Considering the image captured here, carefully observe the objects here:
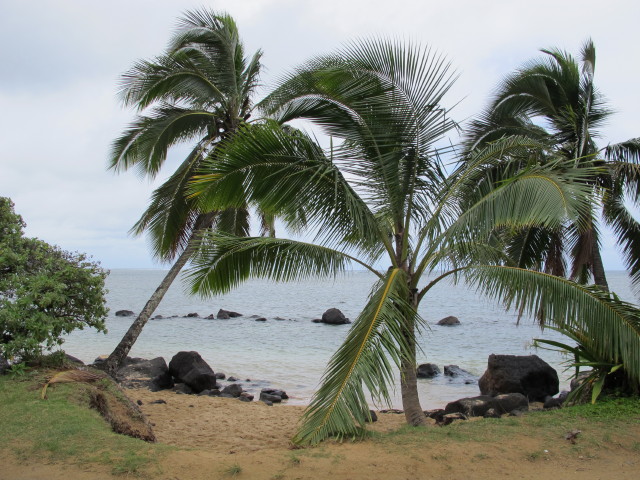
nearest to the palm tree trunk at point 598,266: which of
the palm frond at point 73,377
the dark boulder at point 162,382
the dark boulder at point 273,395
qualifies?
the dark boulder at point 273,395

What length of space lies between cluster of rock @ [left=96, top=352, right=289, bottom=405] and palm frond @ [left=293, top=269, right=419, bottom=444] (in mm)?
7383

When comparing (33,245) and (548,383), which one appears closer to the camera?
(33,245)

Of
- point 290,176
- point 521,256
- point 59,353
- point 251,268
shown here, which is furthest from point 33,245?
point 521,256

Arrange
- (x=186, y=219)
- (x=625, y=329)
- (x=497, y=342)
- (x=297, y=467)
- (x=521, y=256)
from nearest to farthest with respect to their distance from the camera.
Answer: (x=297, y=467) < (x=625, y=329) < (x=521, y=256) < (x=186, y=219) < (x=497, y=342)

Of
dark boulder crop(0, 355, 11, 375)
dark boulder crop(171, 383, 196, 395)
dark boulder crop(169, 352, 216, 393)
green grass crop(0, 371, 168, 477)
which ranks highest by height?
dark boulder crop(0, 355, 11, 375)

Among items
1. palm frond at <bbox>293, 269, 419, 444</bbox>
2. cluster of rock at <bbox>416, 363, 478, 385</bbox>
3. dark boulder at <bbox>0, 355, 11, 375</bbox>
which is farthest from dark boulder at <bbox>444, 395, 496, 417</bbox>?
dark boulder at <bbox>0, 355, 11, 375</bbox>

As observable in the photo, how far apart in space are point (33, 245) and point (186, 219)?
466 cm

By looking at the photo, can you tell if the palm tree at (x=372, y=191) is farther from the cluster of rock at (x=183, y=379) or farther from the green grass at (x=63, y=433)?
the cluster of rock at (x=183, y=379)

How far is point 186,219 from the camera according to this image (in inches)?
524

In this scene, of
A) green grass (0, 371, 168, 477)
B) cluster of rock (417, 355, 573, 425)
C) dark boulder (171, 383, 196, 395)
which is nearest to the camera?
green grass (0, 371, 168, 477)

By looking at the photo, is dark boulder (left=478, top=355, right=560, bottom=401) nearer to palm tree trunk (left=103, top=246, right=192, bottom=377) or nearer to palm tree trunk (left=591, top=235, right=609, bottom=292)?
palm tree trunk (left=591, top=235, right=609, bottom=292)

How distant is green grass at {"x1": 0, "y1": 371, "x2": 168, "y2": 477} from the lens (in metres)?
5.34

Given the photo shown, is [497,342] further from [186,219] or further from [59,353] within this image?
[59,353]

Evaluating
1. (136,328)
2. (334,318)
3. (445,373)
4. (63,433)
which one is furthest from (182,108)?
→ (334,318)
